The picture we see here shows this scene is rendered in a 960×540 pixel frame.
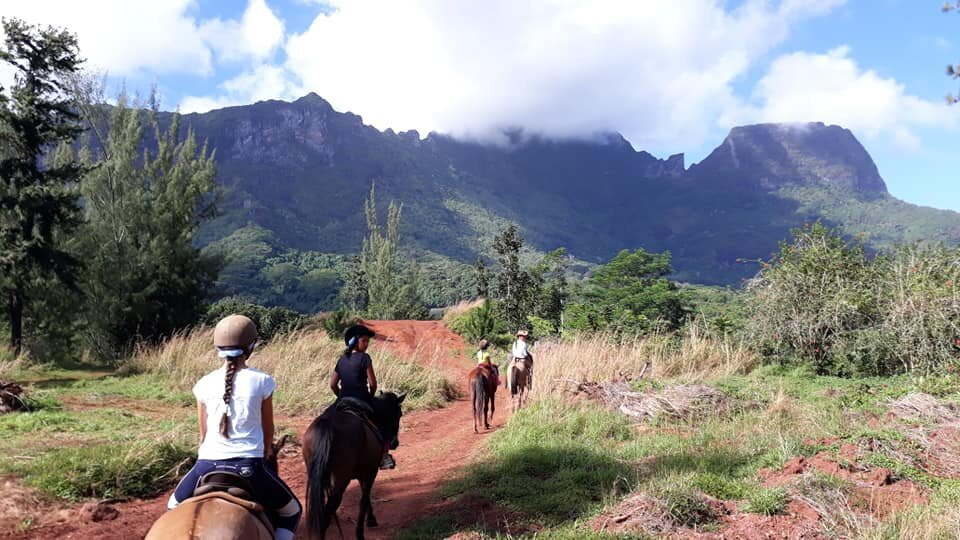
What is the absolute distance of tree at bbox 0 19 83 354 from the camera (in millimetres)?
13250

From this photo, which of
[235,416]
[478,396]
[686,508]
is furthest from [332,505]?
[478,396]

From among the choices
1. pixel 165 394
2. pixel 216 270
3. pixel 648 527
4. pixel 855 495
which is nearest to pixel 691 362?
pixel 855 495

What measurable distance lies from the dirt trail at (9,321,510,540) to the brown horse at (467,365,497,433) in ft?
0.88

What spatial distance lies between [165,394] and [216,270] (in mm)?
8338

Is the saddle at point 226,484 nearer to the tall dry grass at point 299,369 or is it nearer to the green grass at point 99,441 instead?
the green grass at point 99,441

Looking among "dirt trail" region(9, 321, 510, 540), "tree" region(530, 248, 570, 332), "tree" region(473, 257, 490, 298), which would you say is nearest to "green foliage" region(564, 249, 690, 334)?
"tree" region(530, 248, 570, 332)

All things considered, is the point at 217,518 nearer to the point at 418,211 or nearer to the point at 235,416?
the point at 235,416

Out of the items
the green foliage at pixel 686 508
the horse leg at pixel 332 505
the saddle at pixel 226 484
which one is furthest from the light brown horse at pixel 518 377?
the saddle at pixel 226 484

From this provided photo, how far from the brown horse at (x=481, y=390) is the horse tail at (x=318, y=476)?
200 inches

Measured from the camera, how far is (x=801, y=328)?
42.6ft

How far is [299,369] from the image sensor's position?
11.8 metres

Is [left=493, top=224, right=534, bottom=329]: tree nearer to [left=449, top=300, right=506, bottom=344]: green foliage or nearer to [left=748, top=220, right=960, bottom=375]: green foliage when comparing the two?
[left=449, top=300, right=506, bottom=344]: green foliage

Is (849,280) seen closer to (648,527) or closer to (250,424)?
(648,527)

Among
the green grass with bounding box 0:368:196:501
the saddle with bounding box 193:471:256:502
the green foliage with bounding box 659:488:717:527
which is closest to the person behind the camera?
the saddle with bounding box 193:471:256:502
